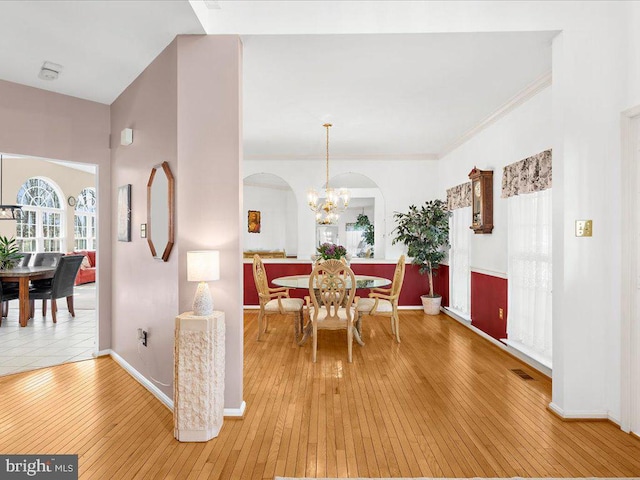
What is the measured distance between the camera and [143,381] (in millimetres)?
3264

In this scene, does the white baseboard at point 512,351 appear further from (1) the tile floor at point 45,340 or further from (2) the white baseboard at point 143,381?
(1) the tile floor at point 45,340

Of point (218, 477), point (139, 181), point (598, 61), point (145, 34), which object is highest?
point (145, 34)

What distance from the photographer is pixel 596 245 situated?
8.66 ft

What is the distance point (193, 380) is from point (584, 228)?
284 cm

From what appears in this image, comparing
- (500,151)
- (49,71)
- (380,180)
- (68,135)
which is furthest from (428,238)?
(49,71)

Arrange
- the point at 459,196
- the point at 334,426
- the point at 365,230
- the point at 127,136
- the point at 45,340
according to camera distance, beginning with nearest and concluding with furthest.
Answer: the point at 334,426 → the point at 127,136 → the point at 45,340 → the point at 459,196 → the point at 365,230

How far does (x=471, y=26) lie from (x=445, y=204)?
3.66m

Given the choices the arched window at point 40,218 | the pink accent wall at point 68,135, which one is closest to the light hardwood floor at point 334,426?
the pink accent wall at point 68,135

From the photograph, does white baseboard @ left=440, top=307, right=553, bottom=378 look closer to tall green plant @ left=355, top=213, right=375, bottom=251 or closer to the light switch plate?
the light switch plate

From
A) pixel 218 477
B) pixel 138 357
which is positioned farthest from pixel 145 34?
pixel 218 477

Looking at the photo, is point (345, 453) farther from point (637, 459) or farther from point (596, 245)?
point (596, 245)

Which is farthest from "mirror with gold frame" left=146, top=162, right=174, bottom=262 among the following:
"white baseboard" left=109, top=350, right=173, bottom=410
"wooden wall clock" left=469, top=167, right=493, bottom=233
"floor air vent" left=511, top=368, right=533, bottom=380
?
"wooden wall clock" left=469, top=167, right=493, bottom=233

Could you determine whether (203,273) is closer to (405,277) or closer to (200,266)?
(200,266)

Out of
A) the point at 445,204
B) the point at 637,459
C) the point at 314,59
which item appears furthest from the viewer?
the point at 445,204
